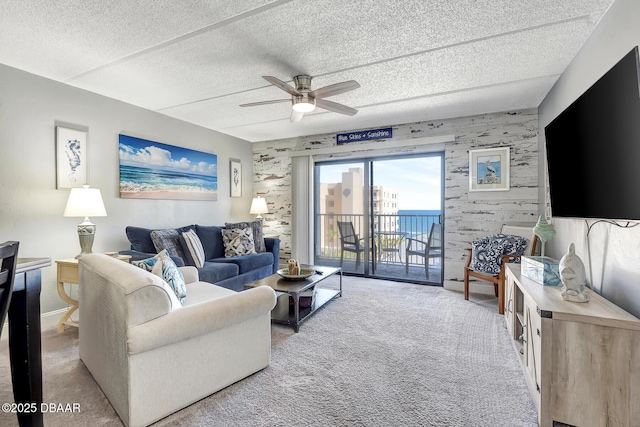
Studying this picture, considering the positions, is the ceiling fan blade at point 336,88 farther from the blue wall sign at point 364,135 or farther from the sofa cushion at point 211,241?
the sofa cushion at point 211,241

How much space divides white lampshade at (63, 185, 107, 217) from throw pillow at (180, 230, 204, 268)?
2.94 feet

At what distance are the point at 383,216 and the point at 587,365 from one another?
3.75 metres

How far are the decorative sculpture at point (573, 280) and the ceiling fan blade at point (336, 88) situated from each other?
1771 mm

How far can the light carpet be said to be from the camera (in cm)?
159

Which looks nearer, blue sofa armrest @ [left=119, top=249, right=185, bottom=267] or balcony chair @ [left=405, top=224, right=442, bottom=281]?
blue sofa armrest @ [left=119, top=249, right=185, bottom=267]

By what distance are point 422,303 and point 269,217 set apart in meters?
3.10

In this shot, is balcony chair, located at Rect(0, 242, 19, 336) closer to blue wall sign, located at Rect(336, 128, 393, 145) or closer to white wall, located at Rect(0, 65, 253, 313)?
white wall, located at Rect(0, 65, 253, 313)

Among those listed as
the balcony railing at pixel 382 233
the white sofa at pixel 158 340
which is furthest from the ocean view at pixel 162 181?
the balcony railing at pixel 382 233

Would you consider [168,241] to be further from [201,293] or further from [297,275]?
[297,275]

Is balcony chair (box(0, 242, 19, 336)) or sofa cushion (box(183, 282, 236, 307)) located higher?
balcony chair (box(0, 242, 19, 336))

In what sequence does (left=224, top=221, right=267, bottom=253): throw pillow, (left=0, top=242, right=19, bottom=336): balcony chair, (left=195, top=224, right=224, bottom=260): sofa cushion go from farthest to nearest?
(left=224, top=221, right=267, bottom=253): throw pillow, (left=195, top=224, right=224, bottom=260): sofa cushion, (left=0, top=242, right=19, bottom=336): balcony chair

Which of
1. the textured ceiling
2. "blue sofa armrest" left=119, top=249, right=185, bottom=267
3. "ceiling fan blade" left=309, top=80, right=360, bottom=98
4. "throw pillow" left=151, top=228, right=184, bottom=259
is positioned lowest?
"blue sofa armrest" left=119, top=249, right=185, bottom=267

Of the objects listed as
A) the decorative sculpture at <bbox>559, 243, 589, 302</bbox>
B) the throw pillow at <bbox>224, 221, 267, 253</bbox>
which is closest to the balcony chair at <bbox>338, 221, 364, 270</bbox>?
the throw pillow at <bbox>224, 221, 267, 253</bbox>

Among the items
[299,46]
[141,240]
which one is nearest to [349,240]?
[141,240]
